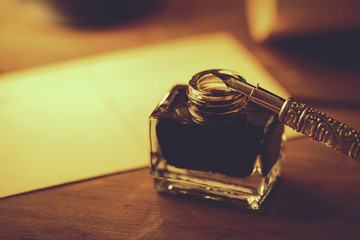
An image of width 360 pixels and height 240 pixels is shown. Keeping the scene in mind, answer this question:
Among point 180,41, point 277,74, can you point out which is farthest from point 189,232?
point 180,41

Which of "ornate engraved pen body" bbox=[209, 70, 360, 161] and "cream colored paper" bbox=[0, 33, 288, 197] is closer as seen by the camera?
"ornate engraved pen body" bbox=[209, 70, 360, 161]

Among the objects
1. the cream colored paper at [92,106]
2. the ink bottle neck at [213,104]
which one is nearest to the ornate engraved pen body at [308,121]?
the ink bottle neck at [213,104]

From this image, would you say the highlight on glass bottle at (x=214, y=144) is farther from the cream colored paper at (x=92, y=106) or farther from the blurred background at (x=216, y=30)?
the blurred background at (x=216, y=30)

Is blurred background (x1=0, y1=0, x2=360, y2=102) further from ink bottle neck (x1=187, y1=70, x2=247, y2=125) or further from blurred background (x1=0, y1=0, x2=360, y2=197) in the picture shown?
ink bottle neck (x1=187, y1=70, x2=247, y2=125)

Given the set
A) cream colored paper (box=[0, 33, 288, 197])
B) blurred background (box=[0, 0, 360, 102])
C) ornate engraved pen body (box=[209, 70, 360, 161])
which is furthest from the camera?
blurred background (box=[0, 0, 360, 102])

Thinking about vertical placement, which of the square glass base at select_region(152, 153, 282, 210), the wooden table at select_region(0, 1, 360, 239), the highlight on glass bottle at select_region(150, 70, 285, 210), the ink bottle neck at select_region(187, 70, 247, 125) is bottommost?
the wooden table at select_region(0, 1, 360, 239)

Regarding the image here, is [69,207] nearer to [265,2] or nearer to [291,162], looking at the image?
[291,162]

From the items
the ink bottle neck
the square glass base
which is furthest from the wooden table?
the ink bottle neck
